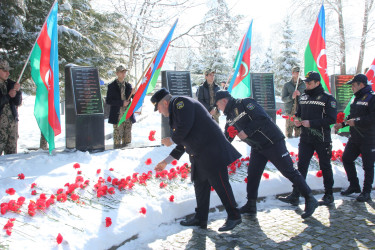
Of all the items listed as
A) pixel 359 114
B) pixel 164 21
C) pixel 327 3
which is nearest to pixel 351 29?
pixel 327 3

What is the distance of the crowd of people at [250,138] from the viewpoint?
Answer: 4.51 meters

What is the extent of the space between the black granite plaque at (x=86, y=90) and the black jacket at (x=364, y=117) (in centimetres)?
492

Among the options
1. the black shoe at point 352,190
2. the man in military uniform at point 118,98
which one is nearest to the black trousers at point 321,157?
the black shoe at point 352,190

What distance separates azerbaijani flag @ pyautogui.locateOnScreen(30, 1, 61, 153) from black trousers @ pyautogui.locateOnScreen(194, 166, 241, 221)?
2974mm

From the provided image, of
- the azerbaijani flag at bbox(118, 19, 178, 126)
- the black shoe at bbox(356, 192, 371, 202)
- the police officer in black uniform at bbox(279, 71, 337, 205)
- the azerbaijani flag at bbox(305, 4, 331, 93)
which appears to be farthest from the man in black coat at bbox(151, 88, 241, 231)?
the azerbaijani flag at bbox(305, 4, 331, 93)

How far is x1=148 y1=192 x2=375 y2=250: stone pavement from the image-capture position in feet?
14.1

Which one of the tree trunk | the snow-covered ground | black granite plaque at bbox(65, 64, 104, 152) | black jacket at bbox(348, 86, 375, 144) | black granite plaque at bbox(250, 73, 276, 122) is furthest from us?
the tree trunk

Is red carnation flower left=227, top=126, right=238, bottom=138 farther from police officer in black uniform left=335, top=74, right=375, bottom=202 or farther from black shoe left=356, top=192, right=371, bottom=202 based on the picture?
black shoe left=356, top=192, right=371, bottom=202

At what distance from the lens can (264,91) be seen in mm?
10906

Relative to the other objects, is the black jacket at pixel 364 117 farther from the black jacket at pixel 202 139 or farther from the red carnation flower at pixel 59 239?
the red carnation flower at pixel 59 239

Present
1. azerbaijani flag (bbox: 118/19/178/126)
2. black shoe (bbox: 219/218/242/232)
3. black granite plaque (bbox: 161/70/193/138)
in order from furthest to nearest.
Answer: black granite plaque (bbox: 161/70/193/138), azerbaijani flag (bbox: 118/19/178/126), black shoe (bbox: 219/218/242/232)

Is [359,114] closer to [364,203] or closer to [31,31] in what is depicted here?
[364,203]

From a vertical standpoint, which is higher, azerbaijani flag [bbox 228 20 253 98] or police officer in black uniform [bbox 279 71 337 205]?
azerbaijani flag [bbox 228 20 253 98]

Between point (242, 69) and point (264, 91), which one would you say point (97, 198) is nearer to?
point (242, 69)
